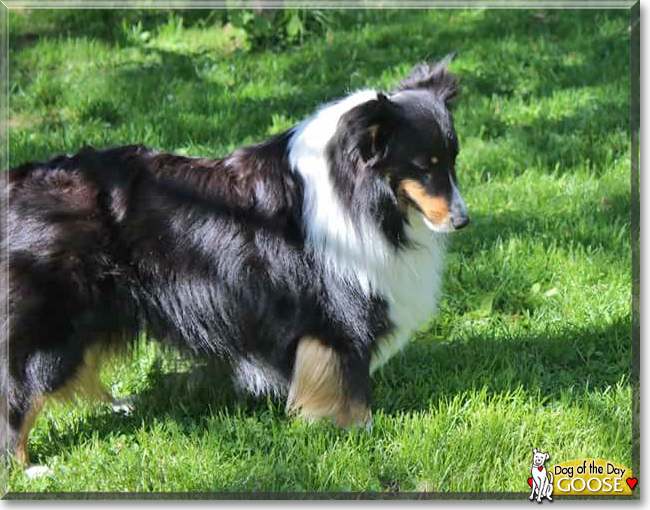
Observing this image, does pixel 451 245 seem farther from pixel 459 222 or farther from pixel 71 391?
pixel 71 391

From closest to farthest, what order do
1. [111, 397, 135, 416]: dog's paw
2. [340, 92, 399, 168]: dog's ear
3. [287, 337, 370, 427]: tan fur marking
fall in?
[340, 92, 399, 168]: dog's ear, [287, 337, 370, 427]: tan fur marking, [111, 397, 135, 416]: dog's paw

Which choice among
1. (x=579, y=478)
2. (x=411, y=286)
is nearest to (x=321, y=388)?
(x=411, y=286)

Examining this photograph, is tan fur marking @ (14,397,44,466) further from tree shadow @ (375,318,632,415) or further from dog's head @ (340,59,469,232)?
dog's head @ (340,59,469,232)

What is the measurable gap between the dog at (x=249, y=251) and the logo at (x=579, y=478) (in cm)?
80

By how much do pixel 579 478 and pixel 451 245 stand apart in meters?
1.97

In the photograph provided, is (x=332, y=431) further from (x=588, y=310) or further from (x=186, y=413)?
(x=588, y=310)

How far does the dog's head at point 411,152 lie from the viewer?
138 inches

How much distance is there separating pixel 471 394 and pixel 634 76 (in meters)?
3.02

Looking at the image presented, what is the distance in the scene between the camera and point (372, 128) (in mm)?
3492

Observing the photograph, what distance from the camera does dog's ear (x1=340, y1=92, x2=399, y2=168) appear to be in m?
3.49

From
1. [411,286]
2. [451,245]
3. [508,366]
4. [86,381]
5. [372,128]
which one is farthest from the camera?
[451,245]

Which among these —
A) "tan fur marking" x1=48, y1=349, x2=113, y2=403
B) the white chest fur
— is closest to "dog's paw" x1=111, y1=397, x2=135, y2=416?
"tan fur marking" x1=48, y1=349, x2=113, y2=403

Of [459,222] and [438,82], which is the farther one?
[438,82]

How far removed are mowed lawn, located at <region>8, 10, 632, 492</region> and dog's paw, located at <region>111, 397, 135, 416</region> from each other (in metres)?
Result: 0.06
